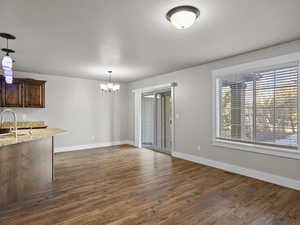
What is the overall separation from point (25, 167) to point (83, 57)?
2.45 metres

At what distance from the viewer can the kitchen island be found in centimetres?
230

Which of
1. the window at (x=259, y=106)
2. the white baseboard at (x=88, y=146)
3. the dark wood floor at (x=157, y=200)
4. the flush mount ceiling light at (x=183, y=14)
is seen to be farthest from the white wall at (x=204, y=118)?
the white baseboard at (x=88, y=146)

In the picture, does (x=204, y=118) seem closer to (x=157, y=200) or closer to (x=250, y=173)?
(x=250, y=173)

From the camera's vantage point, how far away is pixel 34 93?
16.7 ft

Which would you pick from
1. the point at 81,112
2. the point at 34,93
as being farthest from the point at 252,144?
the point at 34,93

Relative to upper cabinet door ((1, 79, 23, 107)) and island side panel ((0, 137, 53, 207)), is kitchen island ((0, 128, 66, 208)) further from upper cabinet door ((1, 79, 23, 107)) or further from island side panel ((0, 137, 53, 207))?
upper cabinet door ((1, 79, 23, 107))

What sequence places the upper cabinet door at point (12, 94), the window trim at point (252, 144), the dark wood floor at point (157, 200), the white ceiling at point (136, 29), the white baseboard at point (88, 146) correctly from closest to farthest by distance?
the white ceiling at point (136, 29)
the dark wood floor at point (157, 200)
the window trim at point (252, 144)
the upper cabinet door at point (12, 94)
the white baseboard at point (88, 146)

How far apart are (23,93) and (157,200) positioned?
4.73 metres

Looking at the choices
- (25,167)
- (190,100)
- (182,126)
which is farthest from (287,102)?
(25,167)

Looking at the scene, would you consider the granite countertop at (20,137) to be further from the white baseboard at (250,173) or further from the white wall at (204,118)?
the white baseboard at (250,173)

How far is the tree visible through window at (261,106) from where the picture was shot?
3.09 m

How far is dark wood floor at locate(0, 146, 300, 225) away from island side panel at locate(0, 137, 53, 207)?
0.63 ft

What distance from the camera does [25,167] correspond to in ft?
8.53

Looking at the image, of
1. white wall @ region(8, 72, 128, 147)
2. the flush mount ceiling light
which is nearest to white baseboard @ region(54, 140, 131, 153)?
white wall @ region(8, 72, 128, 147)
